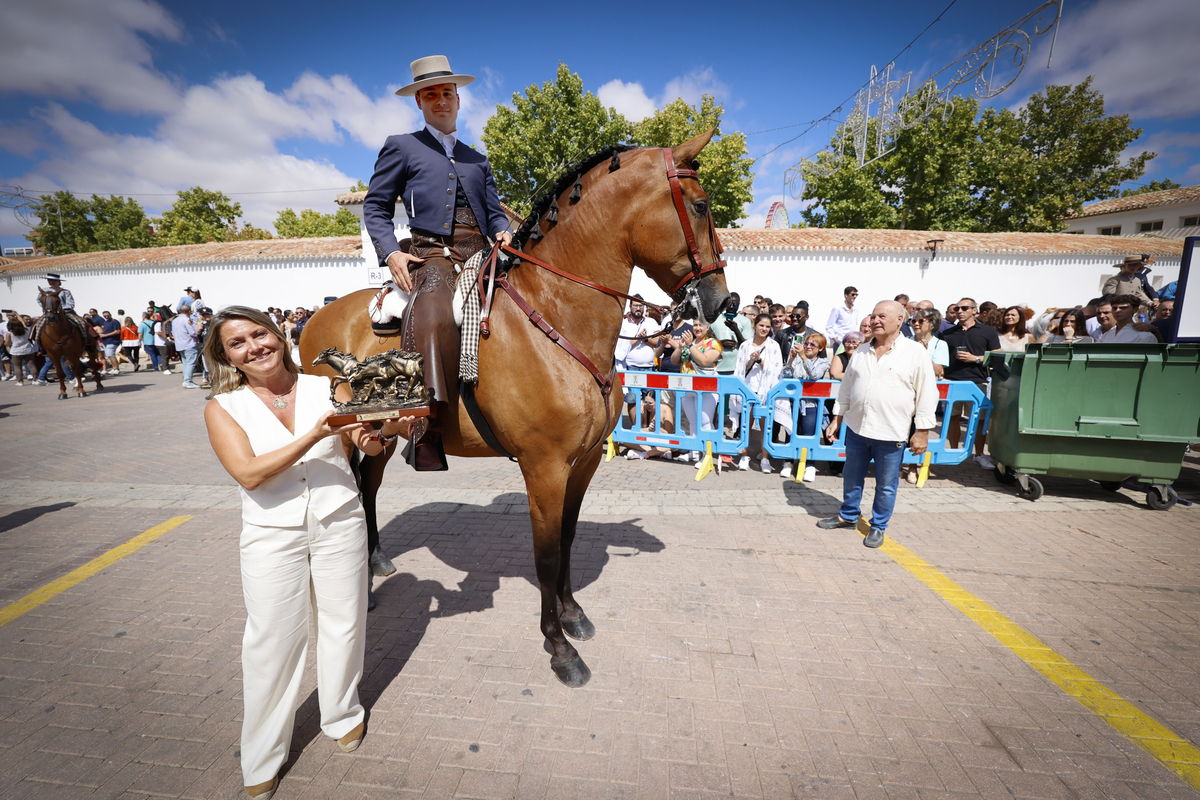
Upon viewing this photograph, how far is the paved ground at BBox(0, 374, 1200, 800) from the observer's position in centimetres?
219

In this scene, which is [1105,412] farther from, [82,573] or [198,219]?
[198,219]

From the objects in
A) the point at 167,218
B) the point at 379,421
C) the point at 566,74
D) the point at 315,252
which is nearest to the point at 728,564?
the point at 379,421

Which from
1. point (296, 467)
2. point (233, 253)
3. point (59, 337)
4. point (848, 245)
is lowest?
point (296, 467)

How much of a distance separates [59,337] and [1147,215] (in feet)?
175

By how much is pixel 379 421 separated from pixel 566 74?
101 ft

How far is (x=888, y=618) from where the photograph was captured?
3299 mm

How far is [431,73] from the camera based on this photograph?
2.88 m

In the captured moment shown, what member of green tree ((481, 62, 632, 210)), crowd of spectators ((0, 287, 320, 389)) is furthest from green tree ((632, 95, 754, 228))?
crowd of spectators ((0, 287, 320, 389))

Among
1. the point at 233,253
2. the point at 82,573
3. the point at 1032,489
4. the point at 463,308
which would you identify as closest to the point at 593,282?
the point at 463,308

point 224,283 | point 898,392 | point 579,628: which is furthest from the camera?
point 224,283

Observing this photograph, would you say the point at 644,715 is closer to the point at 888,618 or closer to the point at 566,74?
the point at 888,618

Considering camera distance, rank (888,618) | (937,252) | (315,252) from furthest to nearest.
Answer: (315,252)
(937,252)
(888,618)

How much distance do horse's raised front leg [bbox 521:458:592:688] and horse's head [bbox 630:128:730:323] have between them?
1.15 m

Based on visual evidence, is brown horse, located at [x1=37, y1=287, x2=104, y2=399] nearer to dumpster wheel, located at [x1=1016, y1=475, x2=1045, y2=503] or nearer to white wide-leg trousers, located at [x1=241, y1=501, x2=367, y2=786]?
white wide-leg trousers, located at [x1=241, y1=501, x2=367, y2=786]
